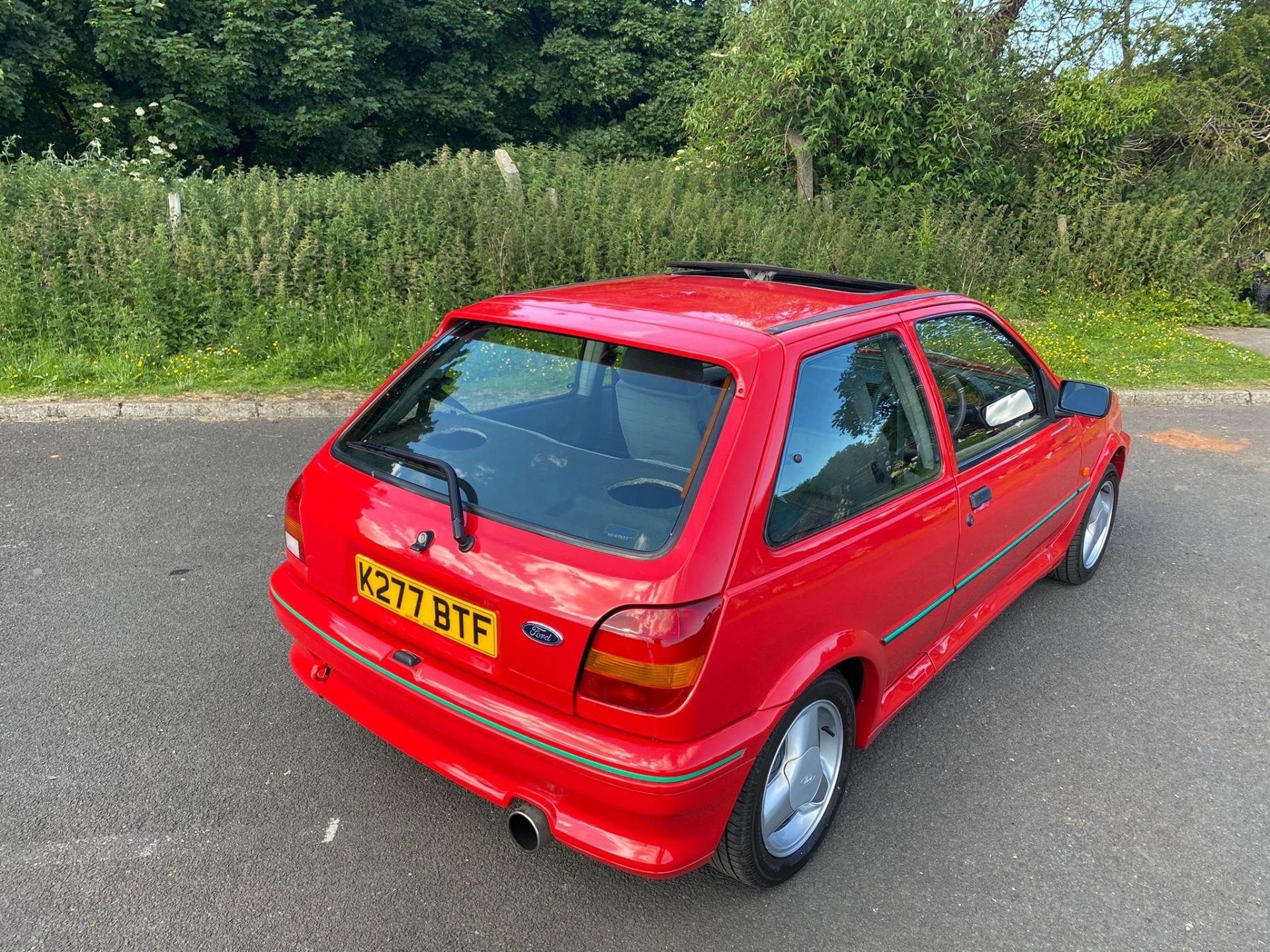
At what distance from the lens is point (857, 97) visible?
13.4 meters

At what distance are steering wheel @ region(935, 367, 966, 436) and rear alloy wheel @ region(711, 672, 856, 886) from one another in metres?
1.10

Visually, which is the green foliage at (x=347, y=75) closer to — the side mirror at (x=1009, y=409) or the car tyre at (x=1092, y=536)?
the car tyre at (x=1092, y=536)

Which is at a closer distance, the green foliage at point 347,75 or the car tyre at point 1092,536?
the car tyre at point 1092,536

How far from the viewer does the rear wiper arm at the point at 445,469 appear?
236cm

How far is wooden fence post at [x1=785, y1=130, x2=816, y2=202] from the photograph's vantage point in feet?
45.5

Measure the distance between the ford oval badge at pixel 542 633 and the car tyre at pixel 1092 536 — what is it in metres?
3.30

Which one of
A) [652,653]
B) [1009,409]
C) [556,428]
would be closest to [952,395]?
[1009,409]

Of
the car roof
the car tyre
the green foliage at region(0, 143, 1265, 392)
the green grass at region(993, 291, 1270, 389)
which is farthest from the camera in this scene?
the green grass at region(993, 291, 1270, 389)

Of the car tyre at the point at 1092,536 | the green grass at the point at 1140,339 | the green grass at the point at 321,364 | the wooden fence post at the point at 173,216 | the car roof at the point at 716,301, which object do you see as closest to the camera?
the car roof at the point at 716,301

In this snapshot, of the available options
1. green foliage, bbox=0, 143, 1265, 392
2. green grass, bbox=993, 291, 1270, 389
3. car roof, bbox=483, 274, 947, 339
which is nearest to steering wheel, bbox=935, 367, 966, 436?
car roof, bbox=483, 274, 947, 339

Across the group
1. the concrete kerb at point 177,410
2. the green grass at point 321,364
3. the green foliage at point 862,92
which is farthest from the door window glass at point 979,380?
the green foliage at point 862,92

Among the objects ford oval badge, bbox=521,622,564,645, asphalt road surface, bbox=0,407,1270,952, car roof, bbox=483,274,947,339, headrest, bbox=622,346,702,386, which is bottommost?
asphalt road surface, bbox=0,407,1270,952

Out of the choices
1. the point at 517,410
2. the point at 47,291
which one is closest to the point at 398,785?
the point at 517,410

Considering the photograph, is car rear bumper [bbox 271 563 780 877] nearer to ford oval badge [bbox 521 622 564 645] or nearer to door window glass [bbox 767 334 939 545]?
ford oval badge [bbox 521 622 564 645]
